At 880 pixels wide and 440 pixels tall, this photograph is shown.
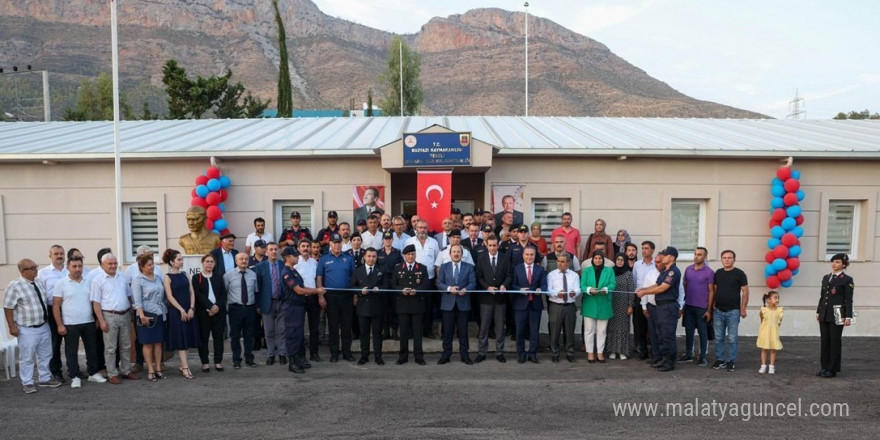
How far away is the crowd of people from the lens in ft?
24.2

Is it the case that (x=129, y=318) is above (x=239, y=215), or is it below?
below

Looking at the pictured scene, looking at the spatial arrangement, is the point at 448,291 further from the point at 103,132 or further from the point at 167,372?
the point at 103,132

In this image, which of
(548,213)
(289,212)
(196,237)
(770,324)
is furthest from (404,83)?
(770,324)

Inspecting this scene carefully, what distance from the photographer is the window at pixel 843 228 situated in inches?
429

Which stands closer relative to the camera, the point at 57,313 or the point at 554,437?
the point at 554,437

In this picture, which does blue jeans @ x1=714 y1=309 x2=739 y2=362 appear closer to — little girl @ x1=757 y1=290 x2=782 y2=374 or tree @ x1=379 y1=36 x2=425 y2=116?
little girl @ x1=757 y1=290 x2=782 y2=374

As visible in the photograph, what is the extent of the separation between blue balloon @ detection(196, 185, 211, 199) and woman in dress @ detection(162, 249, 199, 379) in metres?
2.55

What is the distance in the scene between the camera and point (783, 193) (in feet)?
33.6

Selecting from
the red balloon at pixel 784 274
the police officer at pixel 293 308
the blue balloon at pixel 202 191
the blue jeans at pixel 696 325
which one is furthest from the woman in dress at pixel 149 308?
the red balloon at pixel 784 274

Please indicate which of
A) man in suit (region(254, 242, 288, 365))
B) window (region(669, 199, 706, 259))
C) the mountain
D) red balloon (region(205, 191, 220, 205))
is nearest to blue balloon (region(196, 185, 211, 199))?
red balloon (region(205, 191, 220, 205))

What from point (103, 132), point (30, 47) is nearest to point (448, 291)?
point (103, 132)

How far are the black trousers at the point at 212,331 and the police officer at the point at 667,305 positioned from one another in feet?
20.8

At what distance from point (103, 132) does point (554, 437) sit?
12.6 meters

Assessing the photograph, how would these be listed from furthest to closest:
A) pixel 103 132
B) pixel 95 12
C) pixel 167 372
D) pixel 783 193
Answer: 1. pixel 95 12
2. pixel 103 132
3. pixel 783 193
4. pixel 167 372
